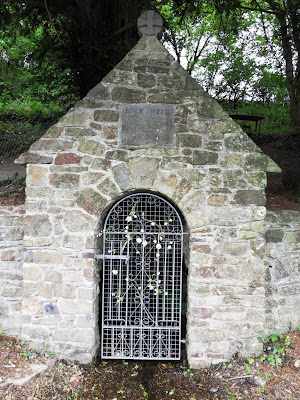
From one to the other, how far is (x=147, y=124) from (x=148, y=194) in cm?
95

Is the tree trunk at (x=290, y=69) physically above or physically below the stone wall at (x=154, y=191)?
above

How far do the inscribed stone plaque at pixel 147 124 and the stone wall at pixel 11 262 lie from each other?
1.95 m

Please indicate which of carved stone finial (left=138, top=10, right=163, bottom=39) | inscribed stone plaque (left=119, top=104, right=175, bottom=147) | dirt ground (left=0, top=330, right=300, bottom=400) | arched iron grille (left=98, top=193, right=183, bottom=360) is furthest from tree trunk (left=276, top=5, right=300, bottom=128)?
dirt ground (left=0, top=330, right=300, bottom=400)

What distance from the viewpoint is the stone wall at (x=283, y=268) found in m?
5.03

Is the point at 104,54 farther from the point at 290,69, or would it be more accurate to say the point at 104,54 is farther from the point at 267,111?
the point at 267,111

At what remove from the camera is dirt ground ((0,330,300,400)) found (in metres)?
4.13

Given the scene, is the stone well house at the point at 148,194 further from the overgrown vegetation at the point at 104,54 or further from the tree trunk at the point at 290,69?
the tree trunk at the point at 290,69

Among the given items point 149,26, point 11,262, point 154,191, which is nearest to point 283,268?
point 154,191

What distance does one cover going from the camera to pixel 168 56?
14.4 ft

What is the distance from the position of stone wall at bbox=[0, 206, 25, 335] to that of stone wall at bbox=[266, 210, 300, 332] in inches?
144

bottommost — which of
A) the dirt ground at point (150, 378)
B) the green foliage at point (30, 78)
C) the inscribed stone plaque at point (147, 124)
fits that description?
the dirt ground at point (150, 378)

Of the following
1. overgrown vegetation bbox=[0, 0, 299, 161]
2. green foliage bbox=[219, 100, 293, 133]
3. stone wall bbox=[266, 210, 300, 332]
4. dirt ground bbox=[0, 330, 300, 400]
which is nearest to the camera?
dirt ground bbox=[0, 330, 300, 400]

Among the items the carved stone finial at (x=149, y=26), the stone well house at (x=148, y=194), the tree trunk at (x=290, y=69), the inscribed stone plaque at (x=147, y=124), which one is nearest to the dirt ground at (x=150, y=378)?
the stone well house at (x=148, y=194)

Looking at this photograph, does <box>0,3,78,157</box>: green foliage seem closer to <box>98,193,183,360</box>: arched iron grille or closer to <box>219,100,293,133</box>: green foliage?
<box>98,193,183,360</box>: arched iron grille
